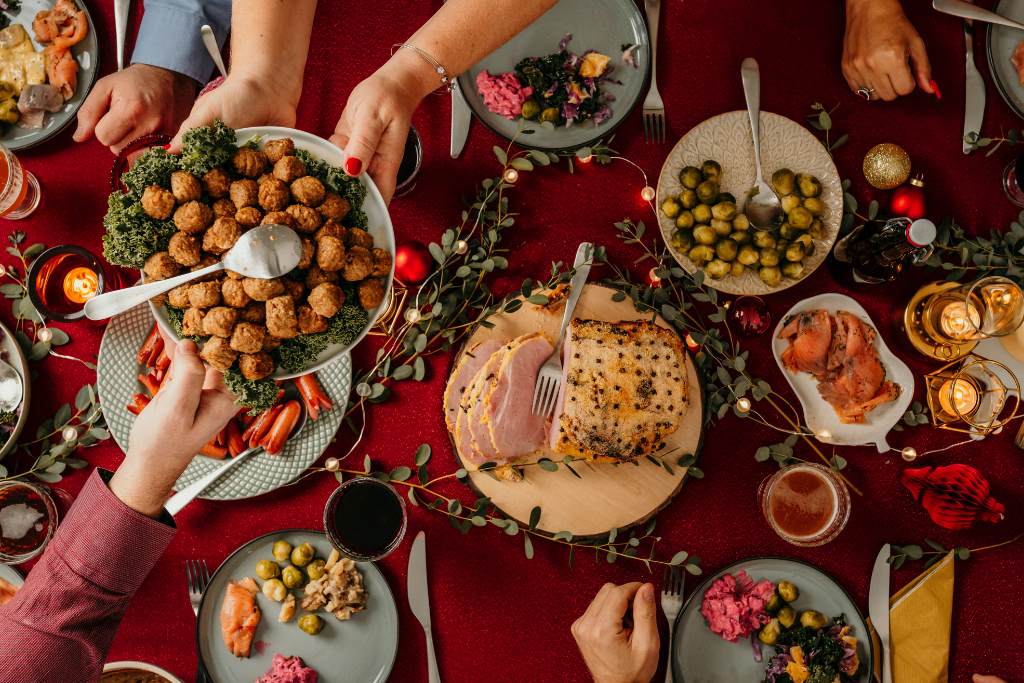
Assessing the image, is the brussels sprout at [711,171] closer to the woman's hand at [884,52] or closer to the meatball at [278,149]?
the woman's hand at [884,52]

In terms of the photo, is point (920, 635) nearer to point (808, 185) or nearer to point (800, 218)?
point (800, 218)

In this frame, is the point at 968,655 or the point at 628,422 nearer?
the point at 628,422

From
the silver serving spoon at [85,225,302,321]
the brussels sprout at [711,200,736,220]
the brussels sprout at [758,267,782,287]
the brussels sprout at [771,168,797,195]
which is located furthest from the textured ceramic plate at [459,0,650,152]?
the silver serving spoon at [85,225,302,321]

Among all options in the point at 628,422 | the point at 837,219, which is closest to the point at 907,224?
the point at 837,219

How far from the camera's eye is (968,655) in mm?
2564

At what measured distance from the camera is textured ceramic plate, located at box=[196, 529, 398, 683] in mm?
2412

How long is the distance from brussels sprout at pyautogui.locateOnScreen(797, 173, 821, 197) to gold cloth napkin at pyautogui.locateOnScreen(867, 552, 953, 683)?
5.87 ft

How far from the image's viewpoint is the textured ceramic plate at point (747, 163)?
2488 millimetres

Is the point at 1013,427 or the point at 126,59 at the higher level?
the point at 126,59

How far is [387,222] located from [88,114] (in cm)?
172

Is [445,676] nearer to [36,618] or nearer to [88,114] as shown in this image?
[36,618]

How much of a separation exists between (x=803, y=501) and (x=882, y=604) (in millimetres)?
575

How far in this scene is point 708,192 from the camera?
2.44 m

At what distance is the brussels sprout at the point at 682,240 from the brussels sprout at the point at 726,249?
117 mm
